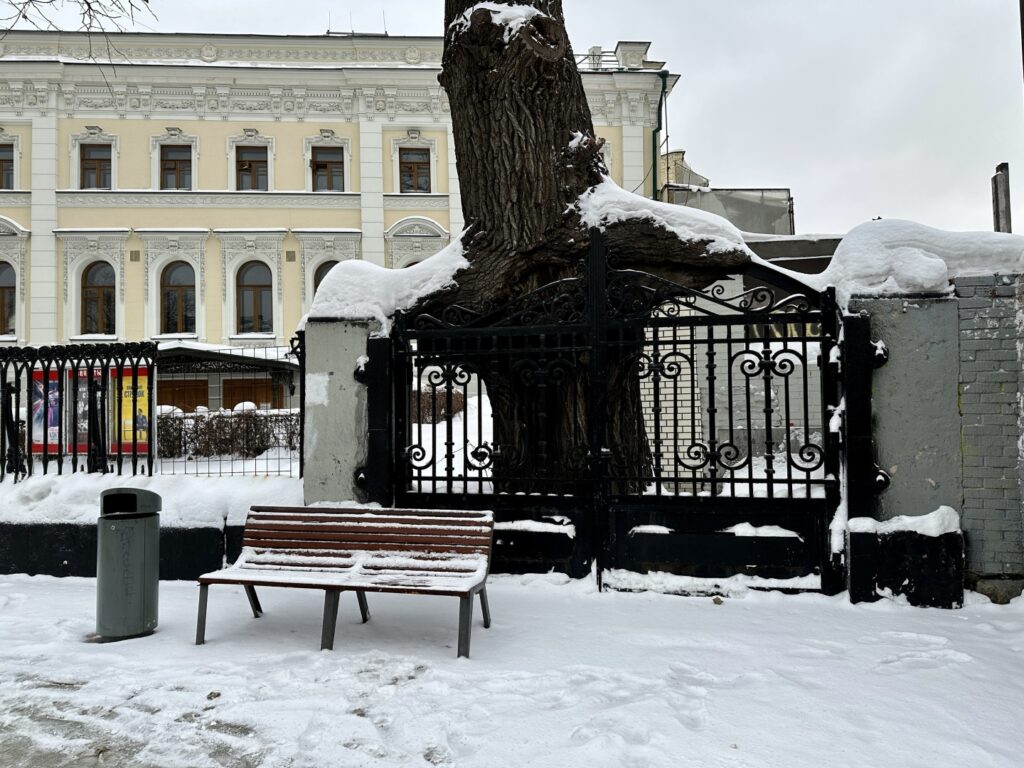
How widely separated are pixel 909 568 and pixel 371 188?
21.5 metres

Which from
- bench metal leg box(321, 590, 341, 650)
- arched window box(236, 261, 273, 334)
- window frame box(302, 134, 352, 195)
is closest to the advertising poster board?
bench metal leg box(321, 590, 341, 650)

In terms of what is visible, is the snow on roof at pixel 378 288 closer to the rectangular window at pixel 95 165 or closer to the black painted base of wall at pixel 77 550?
the black painted base of wall at pixel 77 550

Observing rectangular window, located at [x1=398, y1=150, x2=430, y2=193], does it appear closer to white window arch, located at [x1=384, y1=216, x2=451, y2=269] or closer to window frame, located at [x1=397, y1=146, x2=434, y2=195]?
window frame, located at [x1=397, y1=146, x2=434, y2=195]

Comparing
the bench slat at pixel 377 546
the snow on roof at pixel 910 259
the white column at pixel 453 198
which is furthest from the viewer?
the white column at pixel 453 198

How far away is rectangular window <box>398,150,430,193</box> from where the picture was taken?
2447 centimetres

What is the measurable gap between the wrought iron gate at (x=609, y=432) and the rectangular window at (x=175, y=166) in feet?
67.4

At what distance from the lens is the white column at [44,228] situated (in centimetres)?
2269

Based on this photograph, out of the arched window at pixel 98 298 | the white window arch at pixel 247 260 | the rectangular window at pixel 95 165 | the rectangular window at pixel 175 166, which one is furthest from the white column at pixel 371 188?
the arched window at pixel 98 298

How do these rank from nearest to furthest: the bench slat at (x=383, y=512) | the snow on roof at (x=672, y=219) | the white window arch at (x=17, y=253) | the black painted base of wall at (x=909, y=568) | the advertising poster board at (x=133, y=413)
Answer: the bench slat at (x=383, y=512)
the black painted base of wall at (x=909, y=568)
the snow on roof at (x=672, y=219)
the advertising poster board at (x=133, y=413)
the white window arch at (x=17, y=253)

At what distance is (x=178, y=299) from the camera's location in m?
23.4

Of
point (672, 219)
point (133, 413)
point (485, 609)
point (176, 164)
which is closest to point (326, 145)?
point (176, 164)

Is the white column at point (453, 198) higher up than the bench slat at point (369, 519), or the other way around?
the white column at point (453, 198)

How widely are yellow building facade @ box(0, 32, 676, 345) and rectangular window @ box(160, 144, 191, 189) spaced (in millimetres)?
40

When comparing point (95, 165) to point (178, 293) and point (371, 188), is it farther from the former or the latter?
point (371, 188)
